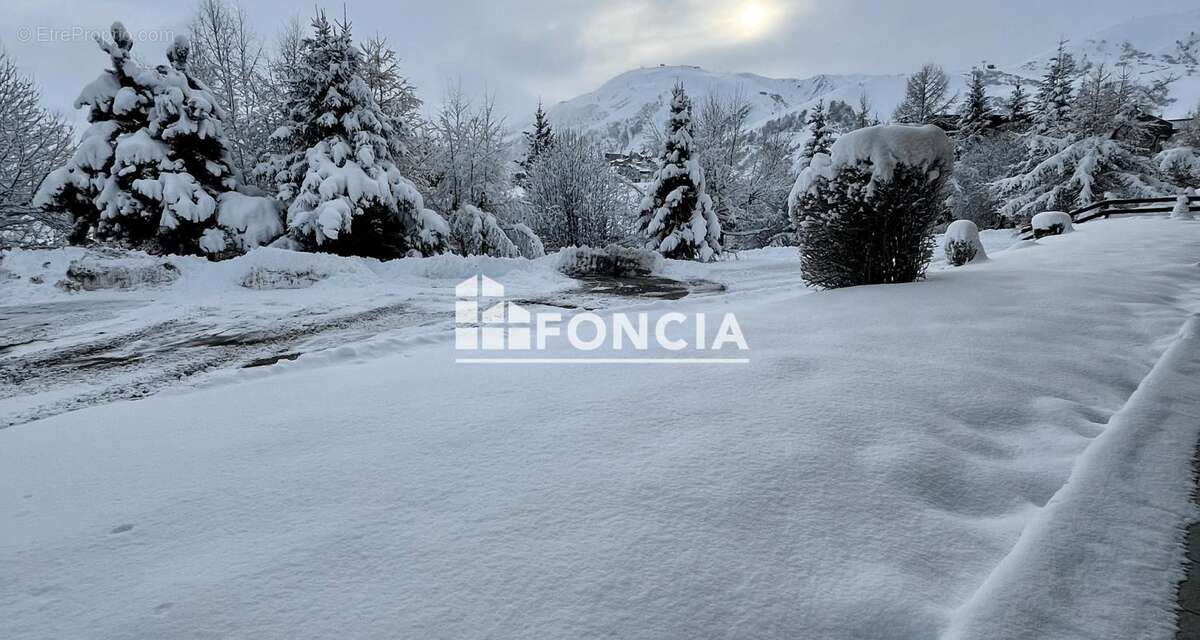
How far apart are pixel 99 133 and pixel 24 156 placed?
6.02 m

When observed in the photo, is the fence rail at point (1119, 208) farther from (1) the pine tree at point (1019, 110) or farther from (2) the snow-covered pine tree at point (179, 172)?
(2) the snow-covered pine tree at point (179, 172)

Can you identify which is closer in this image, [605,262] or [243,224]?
[605,262]

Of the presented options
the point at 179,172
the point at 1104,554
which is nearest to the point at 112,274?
the point at 179,172

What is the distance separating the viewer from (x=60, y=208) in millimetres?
11586

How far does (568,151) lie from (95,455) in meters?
16.4

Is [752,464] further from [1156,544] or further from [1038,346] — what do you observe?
[1038,346]

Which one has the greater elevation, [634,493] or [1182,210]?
[1182,210]

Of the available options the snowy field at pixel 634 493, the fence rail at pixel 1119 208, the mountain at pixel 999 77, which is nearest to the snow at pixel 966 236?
the snowy field at pixel 634 493

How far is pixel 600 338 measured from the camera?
4.55 m

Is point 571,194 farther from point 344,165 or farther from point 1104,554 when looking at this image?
point 1104,554

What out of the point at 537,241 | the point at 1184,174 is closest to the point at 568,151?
the point at 537,241

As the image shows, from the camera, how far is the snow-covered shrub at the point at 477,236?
577 inches

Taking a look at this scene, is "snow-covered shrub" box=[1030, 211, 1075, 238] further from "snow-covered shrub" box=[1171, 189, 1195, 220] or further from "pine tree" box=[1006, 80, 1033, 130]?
"pine tree" box=[1006, 80, 1033, 130]

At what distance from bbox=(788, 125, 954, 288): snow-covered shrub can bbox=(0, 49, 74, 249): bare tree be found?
17007mm
